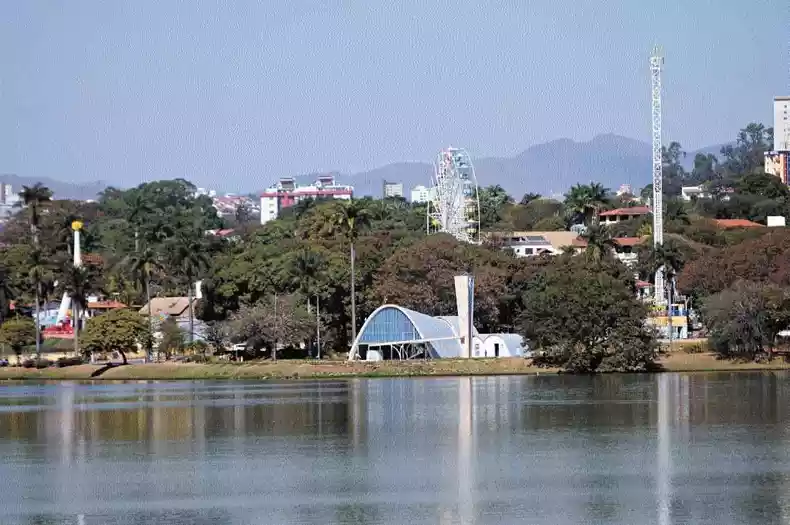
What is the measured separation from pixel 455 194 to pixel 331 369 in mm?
57022

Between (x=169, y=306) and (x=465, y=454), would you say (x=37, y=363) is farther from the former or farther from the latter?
(x=465, y=454)

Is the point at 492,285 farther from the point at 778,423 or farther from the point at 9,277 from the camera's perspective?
the point at 778,423

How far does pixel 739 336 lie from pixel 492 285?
2917cm

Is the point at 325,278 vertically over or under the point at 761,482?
over

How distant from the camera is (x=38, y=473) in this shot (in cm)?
5231

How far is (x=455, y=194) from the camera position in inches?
6462

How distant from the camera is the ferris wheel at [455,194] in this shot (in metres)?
162

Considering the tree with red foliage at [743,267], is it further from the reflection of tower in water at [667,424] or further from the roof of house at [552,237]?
the roof of house at [552,237]

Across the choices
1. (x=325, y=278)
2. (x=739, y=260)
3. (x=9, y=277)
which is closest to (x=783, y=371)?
(x=739, y=260)

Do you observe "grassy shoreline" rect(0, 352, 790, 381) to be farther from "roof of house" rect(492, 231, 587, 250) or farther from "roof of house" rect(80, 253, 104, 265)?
"roof of house" rect(492, 231, 587, 250)

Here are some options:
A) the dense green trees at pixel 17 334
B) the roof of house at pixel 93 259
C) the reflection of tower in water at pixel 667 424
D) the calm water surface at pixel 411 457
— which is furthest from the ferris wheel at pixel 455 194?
the calm water surface at pixel 411 457

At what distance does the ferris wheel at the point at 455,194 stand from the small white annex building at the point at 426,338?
4148cm

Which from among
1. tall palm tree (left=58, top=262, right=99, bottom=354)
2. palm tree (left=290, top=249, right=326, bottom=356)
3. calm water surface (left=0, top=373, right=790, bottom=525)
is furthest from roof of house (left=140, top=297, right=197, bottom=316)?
calm water surface (left=0, top=373, right=790, bottom=525)

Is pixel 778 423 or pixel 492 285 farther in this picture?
pixel 492 285
